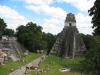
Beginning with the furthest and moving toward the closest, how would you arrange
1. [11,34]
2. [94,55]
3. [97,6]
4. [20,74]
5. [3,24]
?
[11,34] → [3,24] → [97,6] → [20,74] → [94,55]

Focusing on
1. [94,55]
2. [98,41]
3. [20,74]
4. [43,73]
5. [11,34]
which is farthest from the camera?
[11,34]

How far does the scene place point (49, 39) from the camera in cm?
13525

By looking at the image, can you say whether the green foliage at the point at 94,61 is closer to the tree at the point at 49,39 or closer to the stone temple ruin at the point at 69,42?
the stone temple ruin at the point at 69,42

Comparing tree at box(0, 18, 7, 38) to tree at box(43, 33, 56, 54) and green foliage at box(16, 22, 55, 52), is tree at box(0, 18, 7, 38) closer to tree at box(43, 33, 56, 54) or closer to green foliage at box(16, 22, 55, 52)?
green foliage at box(16, 22, 55, 52)

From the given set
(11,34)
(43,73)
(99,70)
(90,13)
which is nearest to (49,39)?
(11,34)

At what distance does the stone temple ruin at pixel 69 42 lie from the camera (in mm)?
102519

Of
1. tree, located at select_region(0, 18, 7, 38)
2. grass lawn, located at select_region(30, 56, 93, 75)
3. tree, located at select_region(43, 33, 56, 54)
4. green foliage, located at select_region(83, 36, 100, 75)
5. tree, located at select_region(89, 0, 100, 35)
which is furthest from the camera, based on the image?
tree, located at select_region(43, 33, 56, 54)

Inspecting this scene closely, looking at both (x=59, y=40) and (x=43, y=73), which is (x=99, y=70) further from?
(x=59, y=40)

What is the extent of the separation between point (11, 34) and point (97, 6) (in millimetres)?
63273

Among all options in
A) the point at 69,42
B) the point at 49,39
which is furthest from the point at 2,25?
the point at 49,39

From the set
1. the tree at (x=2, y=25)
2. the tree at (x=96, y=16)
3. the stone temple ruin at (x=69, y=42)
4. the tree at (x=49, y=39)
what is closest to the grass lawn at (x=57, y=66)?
the tree at (x=96, y=16)

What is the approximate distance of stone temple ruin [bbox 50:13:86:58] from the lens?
10252 centimetres

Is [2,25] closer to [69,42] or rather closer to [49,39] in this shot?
[69,42]

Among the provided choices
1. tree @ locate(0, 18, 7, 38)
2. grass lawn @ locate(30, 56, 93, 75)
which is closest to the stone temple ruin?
tree @ locate(0, 18, 7, 38)
